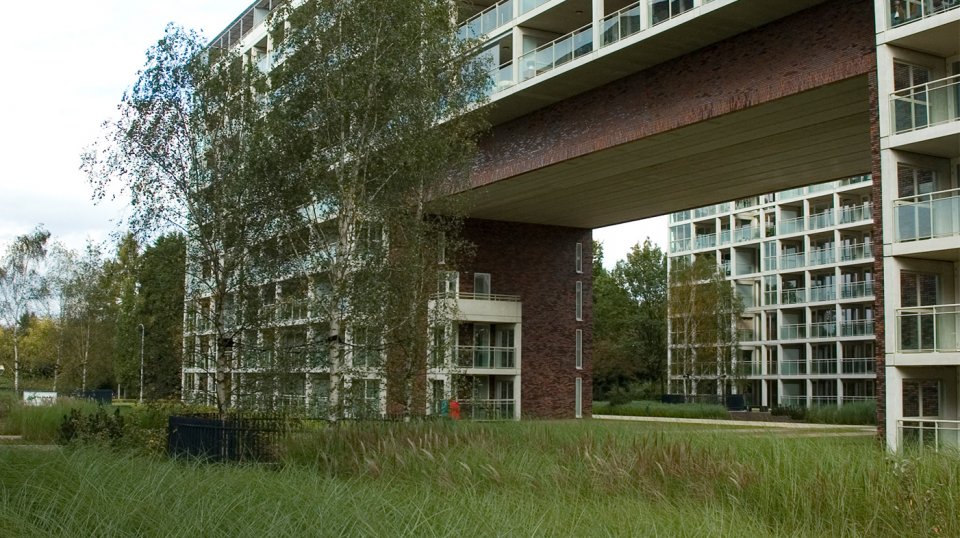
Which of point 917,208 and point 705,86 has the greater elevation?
point 705,86

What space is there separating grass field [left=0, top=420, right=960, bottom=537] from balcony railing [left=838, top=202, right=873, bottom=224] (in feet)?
153

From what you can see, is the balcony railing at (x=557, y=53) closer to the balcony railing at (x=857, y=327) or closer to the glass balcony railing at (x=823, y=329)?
the balcony railing at (x=857, y=327)

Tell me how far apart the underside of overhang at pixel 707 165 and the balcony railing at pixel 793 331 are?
25.7 meters

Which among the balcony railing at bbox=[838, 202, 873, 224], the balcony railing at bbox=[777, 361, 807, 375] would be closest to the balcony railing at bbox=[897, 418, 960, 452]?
the balcony railing at bbox=[838, 202, 873, 224]

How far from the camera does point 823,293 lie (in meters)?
59.9

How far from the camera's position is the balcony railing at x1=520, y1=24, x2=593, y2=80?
85.5ft

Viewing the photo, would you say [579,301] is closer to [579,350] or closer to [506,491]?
[579,350]

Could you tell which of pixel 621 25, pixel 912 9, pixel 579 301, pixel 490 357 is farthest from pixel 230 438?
pixel 579 301

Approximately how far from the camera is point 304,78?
21.4 m

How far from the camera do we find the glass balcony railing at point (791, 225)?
204ft

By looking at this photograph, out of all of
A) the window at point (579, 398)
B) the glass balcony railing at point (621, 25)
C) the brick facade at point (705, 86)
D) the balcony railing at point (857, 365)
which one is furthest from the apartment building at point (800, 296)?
the glass balcony railing at point (621, 25)

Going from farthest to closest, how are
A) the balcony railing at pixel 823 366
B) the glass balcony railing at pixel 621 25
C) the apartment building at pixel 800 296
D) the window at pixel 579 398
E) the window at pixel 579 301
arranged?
the balcony railing at pixel 823 366, the apartment building at pixel 800 296, the window at pixel 579 301, the window at pixel 579 398, the glass balcony railing at pixel 621 25

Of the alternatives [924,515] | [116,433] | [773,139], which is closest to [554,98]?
[773,139]

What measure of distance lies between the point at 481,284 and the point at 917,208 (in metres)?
22.3
